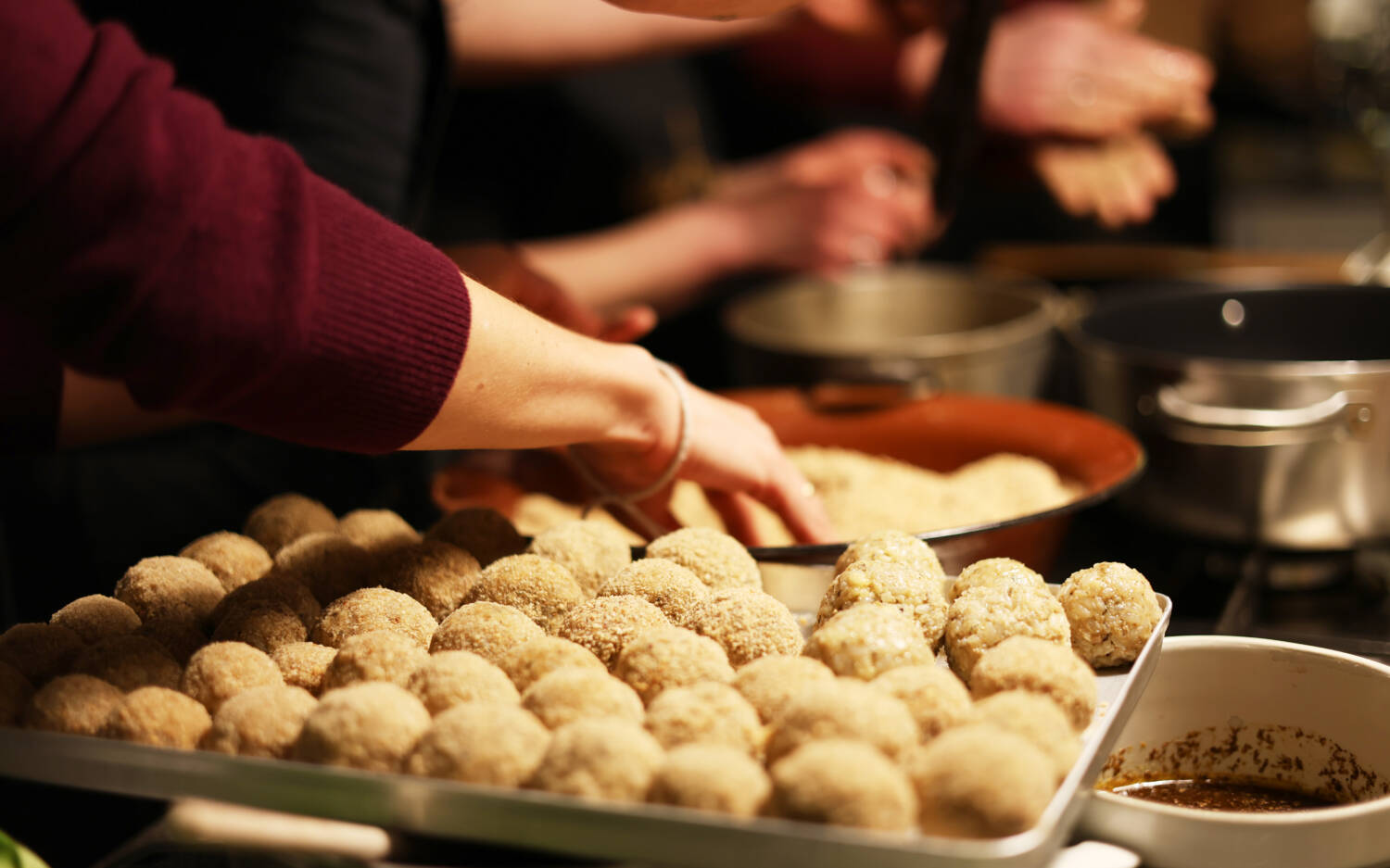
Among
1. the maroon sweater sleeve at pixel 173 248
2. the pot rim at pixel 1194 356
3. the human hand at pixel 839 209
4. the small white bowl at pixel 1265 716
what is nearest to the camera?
the maroon sweater sleeve at pixel 173 248

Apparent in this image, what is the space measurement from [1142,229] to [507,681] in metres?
2.38

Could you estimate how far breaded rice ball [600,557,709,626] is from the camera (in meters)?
0.72

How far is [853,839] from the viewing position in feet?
1.55

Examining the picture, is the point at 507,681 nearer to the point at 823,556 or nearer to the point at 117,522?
the point at 823,556

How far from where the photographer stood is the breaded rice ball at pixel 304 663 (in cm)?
68

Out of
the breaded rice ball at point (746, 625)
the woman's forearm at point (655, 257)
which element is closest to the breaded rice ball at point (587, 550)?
the breaded rice ball at point (746, 625)

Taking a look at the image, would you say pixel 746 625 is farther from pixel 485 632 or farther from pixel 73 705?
pixel 73 705

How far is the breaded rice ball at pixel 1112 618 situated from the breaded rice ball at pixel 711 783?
0.77 feet

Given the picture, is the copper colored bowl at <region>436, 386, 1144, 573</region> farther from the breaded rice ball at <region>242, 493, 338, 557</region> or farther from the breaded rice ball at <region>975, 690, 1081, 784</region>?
the breaded rice ball at <region>975, 690, 1081, 784</region>

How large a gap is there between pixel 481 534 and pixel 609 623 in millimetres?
200

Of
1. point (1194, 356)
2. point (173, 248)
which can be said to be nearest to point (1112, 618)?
point (173, 248)

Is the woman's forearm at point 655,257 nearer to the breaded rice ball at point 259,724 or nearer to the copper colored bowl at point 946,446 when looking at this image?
the copper colored bowl at point 946,446

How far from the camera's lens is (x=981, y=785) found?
499 mm

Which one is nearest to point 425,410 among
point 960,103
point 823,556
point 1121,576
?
point 823,556
